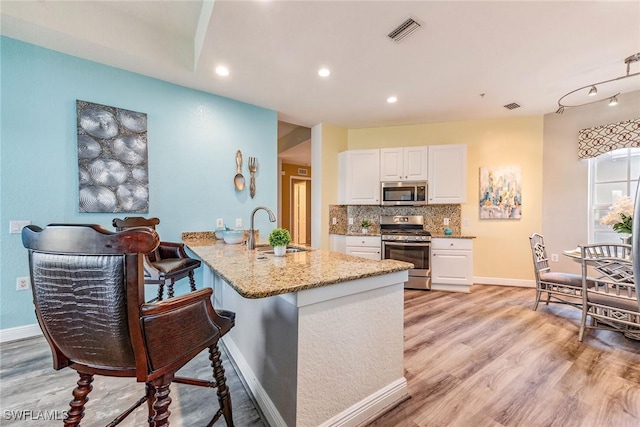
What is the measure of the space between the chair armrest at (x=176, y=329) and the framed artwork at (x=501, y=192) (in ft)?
14.6

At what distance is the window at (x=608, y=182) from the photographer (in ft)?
10.9

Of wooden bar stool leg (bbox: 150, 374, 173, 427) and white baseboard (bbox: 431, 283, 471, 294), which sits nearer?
wooden bar stool leg (bbox: 150, 374, 173, 427)

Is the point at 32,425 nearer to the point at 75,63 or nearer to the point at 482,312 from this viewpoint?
the point at 75,63

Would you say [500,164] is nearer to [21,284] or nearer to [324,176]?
[324,176]

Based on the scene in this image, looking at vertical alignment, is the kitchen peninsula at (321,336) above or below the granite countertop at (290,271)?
below

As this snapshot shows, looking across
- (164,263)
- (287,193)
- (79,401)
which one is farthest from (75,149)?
(287,193)

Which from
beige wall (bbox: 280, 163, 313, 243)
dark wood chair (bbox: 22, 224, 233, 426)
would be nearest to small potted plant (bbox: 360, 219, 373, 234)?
beige wall (bbox: 280, 163, 313, 243)

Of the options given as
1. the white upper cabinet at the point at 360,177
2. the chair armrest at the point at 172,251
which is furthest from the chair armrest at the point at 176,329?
the white upper cabinet at the point at 360,177

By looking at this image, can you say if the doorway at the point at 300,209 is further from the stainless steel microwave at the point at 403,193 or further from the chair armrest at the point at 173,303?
the chair armrest at the point at 173,303

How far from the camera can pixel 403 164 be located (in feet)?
13.9

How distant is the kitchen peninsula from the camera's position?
3.94 ft

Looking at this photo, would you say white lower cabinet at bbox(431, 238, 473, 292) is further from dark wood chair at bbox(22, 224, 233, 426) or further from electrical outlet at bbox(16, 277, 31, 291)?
electrical outlet at bbox(16, 277, 31, 291)

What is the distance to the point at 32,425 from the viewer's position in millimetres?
1402

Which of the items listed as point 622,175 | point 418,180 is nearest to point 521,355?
point 418,180
